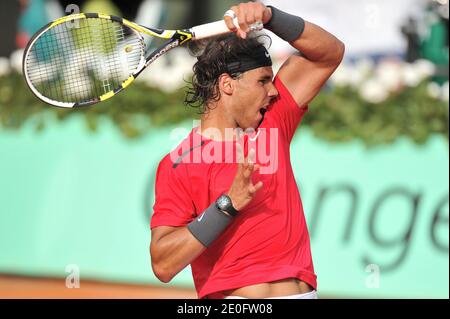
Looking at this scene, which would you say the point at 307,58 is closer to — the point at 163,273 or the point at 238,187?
the point at 238,187

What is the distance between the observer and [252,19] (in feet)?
13.7

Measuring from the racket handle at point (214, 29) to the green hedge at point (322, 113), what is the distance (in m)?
4.44

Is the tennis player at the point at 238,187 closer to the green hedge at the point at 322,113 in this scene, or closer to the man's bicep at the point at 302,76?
the man's bicep at the point at 302,76

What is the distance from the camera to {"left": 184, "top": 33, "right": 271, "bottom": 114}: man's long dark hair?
14.5 ft

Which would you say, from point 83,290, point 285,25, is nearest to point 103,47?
point 285,25

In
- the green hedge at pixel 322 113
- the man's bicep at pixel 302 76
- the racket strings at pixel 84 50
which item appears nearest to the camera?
the man's bicep at pixel 302 76

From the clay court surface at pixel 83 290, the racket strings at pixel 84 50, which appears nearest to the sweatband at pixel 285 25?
the racket strings at pixel 84 50

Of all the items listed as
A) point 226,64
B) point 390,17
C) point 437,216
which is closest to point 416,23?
point 390,17

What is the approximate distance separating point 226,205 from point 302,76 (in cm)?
92

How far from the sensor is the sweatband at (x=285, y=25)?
4.36 metres

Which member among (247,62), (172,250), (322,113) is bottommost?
(172,250)

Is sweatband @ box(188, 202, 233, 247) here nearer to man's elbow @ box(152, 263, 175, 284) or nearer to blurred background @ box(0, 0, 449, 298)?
man's elbow @ box(152, 263, 175, 284)

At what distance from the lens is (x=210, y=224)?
13.3 feet
